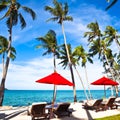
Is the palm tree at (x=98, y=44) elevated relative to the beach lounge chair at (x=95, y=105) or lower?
elevated

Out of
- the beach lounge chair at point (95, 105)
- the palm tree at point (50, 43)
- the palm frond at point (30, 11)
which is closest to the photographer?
the beach lounge chair at point (95, 105)

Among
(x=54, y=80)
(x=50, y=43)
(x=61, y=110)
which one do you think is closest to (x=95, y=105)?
(x=61, y=110)

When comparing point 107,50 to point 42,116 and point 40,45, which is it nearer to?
point 40,45

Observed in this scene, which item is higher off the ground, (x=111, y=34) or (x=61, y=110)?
(x=111, y=34)

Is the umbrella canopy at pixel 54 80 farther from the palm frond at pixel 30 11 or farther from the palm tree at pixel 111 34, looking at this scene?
the palm tree at pixel 111 34

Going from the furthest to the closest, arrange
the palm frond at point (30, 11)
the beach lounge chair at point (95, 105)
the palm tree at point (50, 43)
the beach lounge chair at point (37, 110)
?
the palm tree at point (50, 43) → the palm frond at point (30, 11) → the beach lounge chair at point (95, 105) → the beach lounge chair at point (37, 110)

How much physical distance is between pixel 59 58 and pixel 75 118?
24.3 m

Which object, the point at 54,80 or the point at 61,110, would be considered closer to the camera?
the point at 54,80

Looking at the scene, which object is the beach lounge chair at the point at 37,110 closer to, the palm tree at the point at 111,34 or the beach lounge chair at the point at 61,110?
the beach lounge chair at the point at 61,110

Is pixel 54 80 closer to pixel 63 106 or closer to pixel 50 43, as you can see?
pixel 63 106

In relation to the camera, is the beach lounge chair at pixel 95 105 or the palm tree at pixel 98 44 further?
the palm tree at pixel 98 44

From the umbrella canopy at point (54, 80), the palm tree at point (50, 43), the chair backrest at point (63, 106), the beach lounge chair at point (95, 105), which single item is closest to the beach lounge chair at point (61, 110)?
the chair backrest at point (63, 106)

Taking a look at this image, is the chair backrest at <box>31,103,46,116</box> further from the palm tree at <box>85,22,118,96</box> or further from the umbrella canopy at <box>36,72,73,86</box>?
the palm tree at <box>85,22,118,96</box>

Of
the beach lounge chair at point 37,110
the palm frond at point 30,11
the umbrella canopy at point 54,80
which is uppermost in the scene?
the palm frond at point 30,11
